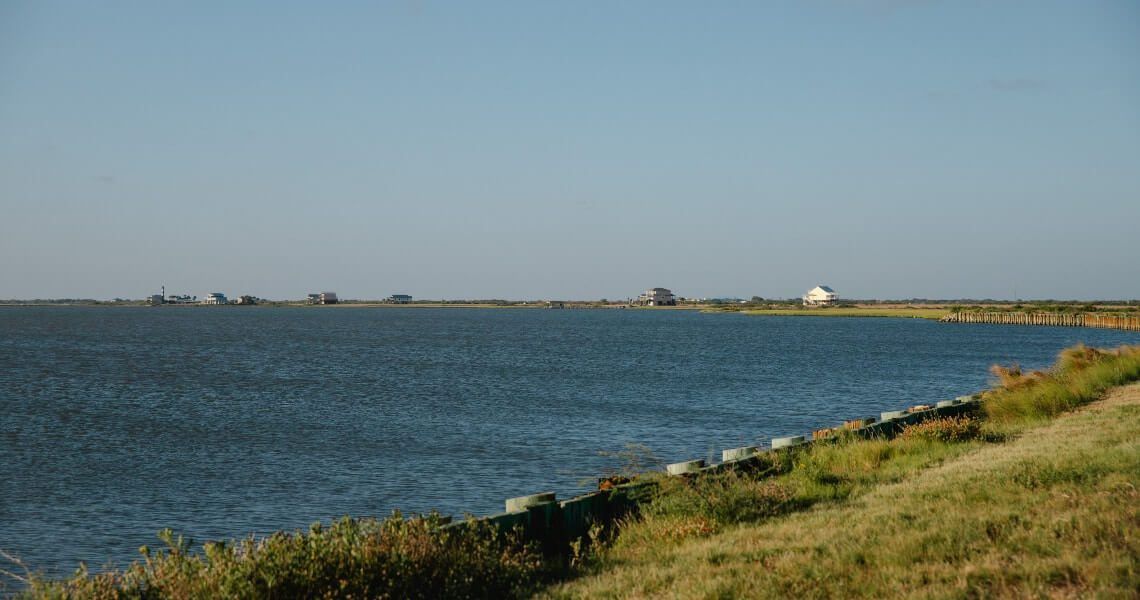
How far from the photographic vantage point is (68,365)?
6631 centimetres

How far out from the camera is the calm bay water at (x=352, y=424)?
20.9 metres

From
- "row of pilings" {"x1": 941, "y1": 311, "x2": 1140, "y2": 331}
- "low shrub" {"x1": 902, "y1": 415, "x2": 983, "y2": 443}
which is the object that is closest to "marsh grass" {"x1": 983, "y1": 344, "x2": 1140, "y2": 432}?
"low shrub" {"x1": 902, "y1": 415, "x2": 983, "y2": 443}

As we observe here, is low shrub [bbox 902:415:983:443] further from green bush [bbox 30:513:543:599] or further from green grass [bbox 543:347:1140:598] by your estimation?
green bush [bbox 30:513:543:599]

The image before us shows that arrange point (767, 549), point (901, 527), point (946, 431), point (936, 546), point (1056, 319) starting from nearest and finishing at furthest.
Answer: point (936, 546), point (767, 549), point (901, 527), point (946, 431), point (1056, 319)

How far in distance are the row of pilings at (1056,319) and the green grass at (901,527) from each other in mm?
108074

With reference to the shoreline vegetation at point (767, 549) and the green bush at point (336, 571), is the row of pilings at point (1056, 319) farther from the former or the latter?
the green bush at point (336, 571)

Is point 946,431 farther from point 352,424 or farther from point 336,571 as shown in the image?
point 352,424

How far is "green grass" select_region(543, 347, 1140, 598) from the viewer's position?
8.09 metres

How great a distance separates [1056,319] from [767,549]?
14092 cm

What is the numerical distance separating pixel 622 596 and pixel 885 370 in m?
56.1

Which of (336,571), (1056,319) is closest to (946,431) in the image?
(336,571)

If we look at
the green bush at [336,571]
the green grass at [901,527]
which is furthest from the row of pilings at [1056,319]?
the green bush at [336,571]

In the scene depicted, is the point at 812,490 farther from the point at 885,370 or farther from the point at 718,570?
the point at 885,370

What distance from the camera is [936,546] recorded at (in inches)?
353
